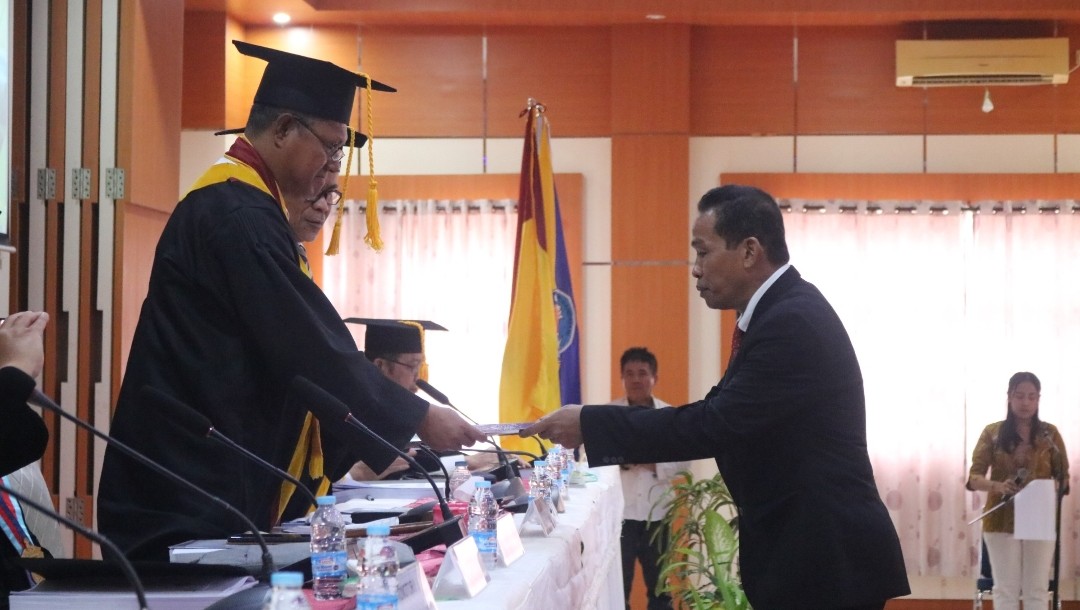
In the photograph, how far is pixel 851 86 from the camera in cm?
759

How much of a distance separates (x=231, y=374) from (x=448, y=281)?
5.21m

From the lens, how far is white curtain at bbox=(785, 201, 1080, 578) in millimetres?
7293

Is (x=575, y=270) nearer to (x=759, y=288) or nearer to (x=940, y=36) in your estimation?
(x=940, y=36)

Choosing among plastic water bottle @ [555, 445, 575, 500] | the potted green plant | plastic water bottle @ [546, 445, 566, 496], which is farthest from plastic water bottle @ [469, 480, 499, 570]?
the potted green plant

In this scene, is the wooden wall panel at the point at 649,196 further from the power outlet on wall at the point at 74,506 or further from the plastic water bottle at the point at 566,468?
the power outlet on wall at the point at 74,506

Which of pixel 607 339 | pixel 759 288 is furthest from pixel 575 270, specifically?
pixel 759 288

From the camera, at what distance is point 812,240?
7.43m

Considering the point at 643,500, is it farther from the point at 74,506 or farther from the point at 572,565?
the point at 572,565

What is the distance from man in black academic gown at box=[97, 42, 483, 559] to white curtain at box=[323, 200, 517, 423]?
4.97m

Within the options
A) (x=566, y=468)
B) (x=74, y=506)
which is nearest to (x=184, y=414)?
(x=566, y=468)

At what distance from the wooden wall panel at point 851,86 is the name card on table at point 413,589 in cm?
631

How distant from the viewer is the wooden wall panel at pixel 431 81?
7582 millimetres

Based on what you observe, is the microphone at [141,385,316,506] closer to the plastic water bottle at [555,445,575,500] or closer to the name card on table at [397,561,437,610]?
the name card on table at [397,561,437,610]

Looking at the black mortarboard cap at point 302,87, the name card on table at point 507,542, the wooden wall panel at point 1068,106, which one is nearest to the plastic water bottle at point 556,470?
the name card on table at point 507,542
